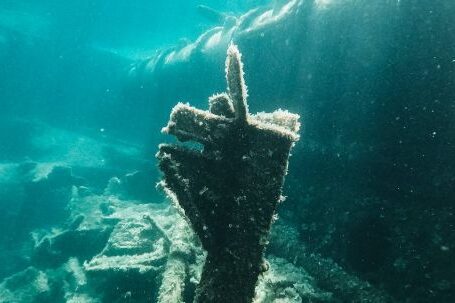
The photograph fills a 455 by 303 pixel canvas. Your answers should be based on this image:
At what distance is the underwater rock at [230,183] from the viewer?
2.37 metres

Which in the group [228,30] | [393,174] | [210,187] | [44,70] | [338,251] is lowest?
[210,187]

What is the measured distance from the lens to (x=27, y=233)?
13805 millimetres

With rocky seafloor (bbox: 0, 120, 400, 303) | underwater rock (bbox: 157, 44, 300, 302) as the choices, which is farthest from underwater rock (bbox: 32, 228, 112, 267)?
underwater rock (bbox: 157, 44, 300, 302)

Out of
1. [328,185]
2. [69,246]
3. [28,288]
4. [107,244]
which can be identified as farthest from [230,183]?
[69,246]

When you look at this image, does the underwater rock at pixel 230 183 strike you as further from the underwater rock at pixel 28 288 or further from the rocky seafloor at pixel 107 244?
the underwater rock at pixel 28 288

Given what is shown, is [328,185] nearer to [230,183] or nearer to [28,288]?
[230,183]

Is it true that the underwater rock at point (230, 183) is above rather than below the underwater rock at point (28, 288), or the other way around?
above

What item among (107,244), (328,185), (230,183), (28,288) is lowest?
(28,288)

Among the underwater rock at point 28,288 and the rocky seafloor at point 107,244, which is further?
the underwater rock at point 28,288

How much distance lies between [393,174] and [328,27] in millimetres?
3129

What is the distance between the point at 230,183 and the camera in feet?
8.36

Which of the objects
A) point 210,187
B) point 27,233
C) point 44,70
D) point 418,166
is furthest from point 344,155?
point 44,70

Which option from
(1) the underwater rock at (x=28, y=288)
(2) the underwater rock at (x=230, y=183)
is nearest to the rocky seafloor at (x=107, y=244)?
(1) the underwater rock at (x=28, y=288)

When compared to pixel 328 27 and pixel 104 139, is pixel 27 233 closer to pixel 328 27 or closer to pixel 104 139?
pixel 104 139
